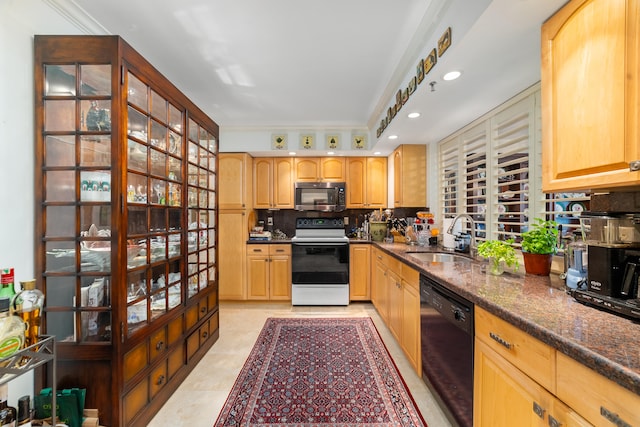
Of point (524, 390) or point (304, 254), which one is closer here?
point (524, 390)

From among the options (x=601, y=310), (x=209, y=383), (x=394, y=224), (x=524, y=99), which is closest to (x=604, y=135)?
(x=601, y=310)

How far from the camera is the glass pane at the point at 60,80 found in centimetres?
143

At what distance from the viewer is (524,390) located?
96 centimetres

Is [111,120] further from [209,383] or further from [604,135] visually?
[604,135]

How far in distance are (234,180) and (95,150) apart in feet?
7.77

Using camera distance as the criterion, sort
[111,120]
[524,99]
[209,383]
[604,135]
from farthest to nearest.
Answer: [209,383]
[524,99]
[111,120]
[604,135]

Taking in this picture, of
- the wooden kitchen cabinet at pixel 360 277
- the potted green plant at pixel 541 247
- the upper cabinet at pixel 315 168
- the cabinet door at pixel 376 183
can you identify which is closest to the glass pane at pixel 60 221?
the potted green plant at pixel 541 247

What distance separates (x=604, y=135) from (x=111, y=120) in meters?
2.23

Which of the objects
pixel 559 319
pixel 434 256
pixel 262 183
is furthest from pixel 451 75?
pixel 262 183

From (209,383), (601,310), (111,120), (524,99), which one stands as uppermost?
(524,99)

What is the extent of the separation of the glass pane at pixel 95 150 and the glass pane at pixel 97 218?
0.82ft

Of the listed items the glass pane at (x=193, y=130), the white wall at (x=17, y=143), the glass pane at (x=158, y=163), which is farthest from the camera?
the glass pane at (x=193, y=130)

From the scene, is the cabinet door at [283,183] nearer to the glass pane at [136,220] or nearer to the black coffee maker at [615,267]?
the glass pane at [136,220]

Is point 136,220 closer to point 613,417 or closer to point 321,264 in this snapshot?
point 613,417
